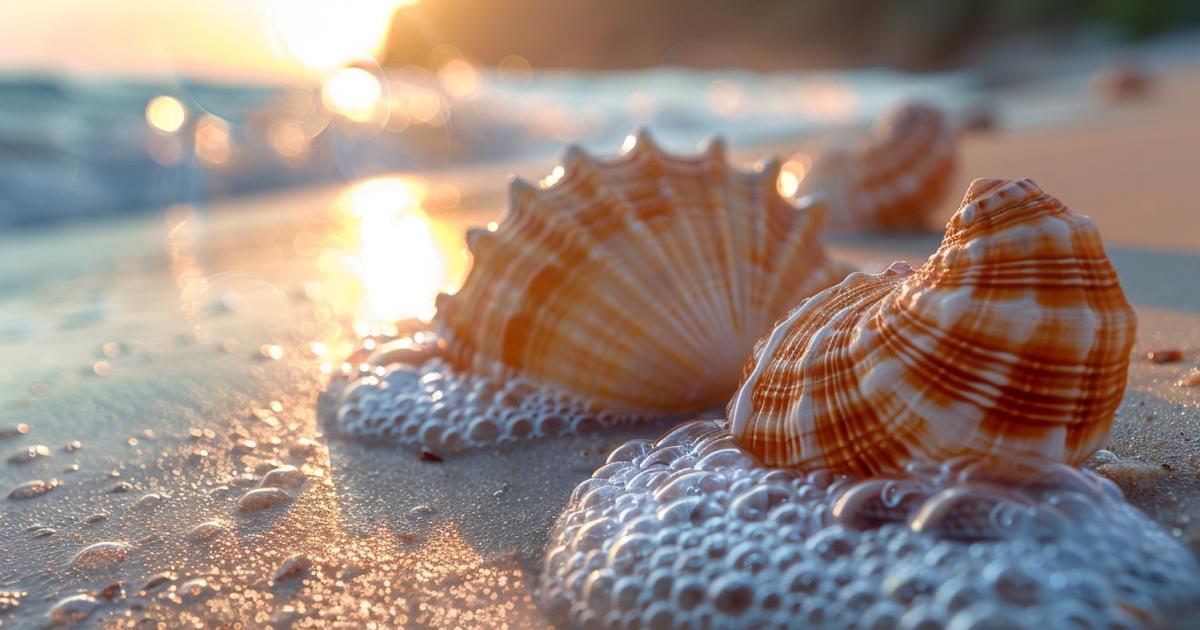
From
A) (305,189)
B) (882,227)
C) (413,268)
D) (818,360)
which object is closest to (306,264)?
(413,268)

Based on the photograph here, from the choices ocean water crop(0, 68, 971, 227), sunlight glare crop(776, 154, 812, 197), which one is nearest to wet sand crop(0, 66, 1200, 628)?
sunlight glare crop(776, 154, 812, 197)

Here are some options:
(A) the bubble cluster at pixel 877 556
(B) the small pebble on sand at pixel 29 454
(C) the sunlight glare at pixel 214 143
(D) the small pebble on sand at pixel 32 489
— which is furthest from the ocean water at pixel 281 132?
(A) the bubble cluster at pixel 877 556

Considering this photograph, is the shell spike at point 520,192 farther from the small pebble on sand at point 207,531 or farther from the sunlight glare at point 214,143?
the sunlight glare at point 214,143

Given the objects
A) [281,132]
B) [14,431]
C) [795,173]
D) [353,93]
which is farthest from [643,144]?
[353,93]

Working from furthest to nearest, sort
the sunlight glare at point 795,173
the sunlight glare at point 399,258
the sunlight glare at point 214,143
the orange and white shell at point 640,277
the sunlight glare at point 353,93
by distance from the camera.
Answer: the sunlight glare at point 353,93 < the sunlight glare at point 214,143 < the sunlight glare at point 795,173 < the sunlight glare at point 399,258 < the orange and white shell at point 640,277

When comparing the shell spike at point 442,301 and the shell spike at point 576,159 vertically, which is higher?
the shell spike at point 576,159

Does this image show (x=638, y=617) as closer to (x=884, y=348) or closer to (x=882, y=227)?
(x=884, y=348)

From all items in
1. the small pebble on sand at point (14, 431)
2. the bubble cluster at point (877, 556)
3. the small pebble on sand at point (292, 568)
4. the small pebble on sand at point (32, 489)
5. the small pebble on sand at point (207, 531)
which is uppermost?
the small pebble on sand at point (14, 431)
